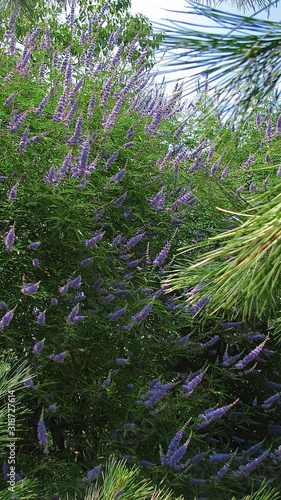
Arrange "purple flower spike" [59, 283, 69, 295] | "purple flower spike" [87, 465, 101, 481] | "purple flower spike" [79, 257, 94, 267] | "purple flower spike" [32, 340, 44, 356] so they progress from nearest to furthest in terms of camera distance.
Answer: "purple flower spike" [87, 465, 101, 481]
"purple flower spike" [32, 340, 44, 356]
"purple flower spike" [59, 283, 69, 295]
"purple flower spike" [79, 257, 94, 267]

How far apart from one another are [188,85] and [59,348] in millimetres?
2107

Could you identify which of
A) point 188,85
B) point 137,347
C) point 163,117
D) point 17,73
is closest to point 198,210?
point 163,117

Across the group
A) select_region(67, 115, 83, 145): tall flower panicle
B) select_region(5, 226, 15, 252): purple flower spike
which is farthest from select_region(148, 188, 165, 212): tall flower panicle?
select_region(5, 226, 15, 252): purple flower spike

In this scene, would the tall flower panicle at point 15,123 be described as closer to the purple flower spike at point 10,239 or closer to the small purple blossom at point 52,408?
the purple flower spike at point 10,239

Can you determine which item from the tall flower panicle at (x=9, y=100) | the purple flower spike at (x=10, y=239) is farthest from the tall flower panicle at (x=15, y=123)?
the purple flower spike at (x=10, y=239)

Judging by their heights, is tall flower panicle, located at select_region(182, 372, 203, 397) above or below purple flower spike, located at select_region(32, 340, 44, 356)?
below

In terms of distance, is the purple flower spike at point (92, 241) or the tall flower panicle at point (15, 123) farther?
the tall flower panicle at point (15, 123)

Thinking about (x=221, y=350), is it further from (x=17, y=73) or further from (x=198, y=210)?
(x=17, y=73)

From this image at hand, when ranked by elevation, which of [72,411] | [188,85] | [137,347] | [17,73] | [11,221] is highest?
[17,73]

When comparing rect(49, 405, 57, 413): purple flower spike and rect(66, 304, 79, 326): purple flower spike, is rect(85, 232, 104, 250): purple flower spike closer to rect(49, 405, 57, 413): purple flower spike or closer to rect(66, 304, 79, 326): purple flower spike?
rect(66, 304, 79, 326): purple flower spike

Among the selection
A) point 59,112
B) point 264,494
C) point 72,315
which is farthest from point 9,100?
point 264,494

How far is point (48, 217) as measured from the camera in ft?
13.7

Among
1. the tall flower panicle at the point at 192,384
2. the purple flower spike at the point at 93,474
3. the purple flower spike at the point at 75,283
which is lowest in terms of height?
the purple flower spike at the point at 93,474

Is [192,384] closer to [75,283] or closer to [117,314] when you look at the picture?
[117,314]
